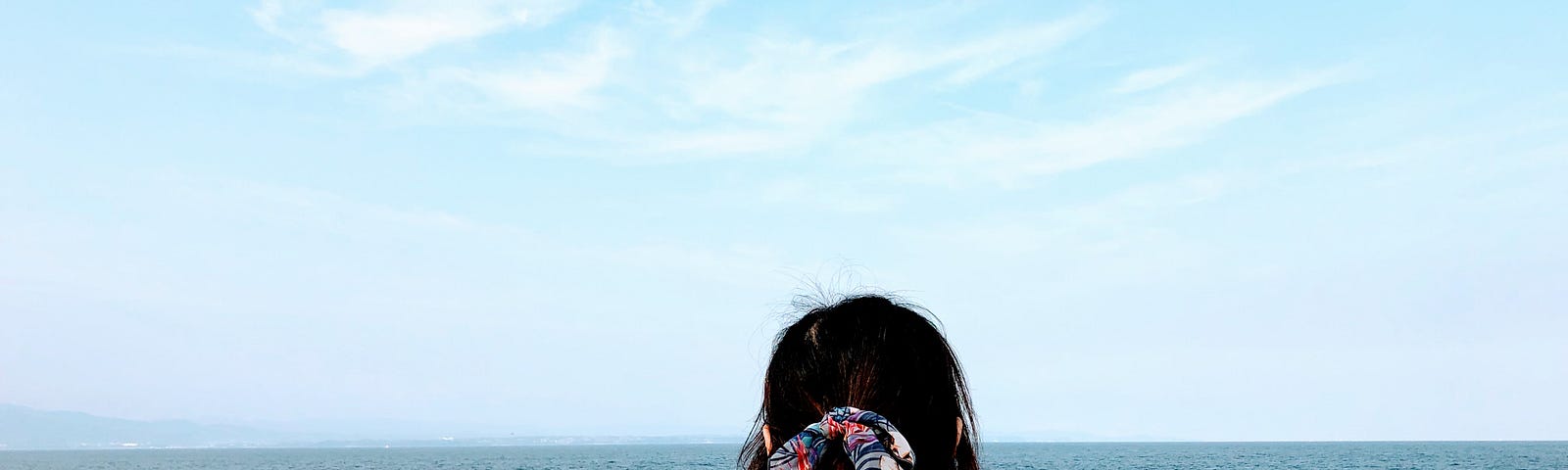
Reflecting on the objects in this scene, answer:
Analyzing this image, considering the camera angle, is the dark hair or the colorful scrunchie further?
the dark hair

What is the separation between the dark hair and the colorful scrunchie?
176 mm

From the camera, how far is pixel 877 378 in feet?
7.36

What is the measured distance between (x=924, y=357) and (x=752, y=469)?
0.39m

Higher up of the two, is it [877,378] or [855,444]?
[877,378]

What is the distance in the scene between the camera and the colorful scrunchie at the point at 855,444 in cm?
196

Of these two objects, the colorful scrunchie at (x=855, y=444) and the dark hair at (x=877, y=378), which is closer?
the colorful scrunchie at (x=855, y=444)

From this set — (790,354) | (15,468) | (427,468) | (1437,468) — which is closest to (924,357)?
(790,354)

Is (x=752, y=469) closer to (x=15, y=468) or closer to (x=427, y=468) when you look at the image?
(x=427, y=468)

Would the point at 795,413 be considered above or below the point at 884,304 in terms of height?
below

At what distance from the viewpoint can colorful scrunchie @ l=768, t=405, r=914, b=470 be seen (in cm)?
196

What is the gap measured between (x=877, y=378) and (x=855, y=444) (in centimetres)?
29

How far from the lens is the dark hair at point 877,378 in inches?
88.0

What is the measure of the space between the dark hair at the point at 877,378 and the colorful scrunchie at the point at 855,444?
176 mm

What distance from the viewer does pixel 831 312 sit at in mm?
2398
